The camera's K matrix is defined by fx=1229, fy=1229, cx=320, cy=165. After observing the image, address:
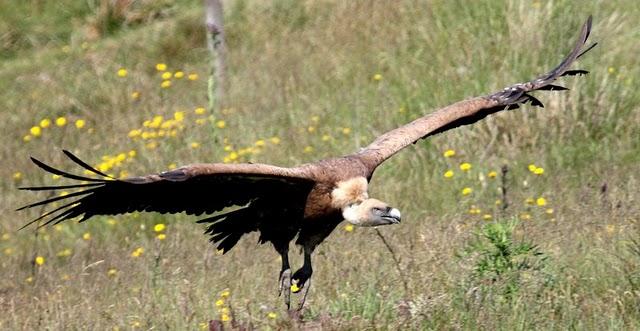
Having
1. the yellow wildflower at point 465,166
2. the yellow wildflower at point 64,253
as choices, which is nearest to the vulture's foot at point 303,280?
the yellow wildflower at point 465,166

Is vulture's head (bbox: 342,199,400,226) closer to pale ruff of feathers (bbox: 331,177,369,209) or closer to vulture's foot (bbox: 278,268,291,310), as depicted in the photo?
pale ruff of feathers (bbox: 331,177,369,209)

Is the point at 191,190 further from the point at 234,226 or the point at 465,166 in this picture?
the point at 465,166

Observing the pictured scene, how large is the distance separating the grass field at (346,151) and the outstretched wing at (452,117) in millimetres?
590

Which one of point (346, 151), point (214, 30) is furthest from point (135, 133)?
point (346, 151)

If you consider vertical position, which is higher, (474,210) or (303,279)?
(474,210)

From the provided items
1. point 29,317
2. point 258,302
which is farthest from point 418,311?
point 29,317

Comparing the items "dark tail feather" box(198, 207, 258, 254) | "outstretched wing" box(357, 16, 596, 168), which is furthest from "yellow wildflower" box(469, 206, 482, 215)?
"dark tail feather" box(198, 207, 258, 254)

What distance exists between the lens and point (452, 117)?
6.57 meters

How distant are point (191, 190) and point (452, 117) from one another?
5.24 feet

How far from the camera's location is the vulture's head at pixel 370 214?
5859 millimetres

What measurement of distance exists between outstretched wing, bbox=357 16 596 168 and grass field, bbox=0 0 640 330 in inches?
23.2

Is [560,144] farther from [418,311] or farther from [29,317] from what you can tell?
[29,317]

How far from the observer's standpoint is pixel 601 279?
588cm

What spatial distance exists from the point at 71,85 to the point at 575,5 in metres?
5.08
